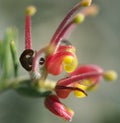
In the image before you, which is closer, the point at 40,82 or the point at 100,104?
the point at 40,82

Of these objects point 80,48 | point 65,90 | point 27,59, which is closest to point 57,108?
point 65,90

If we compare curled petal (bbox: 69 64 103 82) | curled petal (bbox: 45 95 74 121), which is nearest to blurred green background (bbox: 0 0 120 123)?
curled petal (bbox: 69 64 103 82)

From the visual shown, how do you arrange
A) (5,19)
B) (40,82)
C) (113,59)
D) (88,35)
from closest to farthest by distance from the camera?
1. (40,82)
2. (5,19)
3. (113,59)
4. (88,35)

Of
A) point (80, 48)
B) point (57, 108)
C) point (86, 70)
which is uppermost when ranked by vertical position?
point (80, 48)

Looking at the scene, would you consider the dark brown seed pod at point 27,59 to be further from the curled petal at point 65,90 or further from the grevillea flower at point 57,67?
the curled petal at point 65,90

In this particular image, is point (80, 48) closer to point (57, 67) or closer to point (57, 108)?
point (57, 67)

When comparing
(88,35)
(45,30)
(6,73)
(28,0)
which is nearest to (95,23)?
(88,35)

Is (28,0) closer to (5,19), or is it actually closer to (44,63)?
(5,19)

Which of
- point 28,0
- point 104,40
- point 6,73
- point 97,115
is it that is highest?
point 28,0
